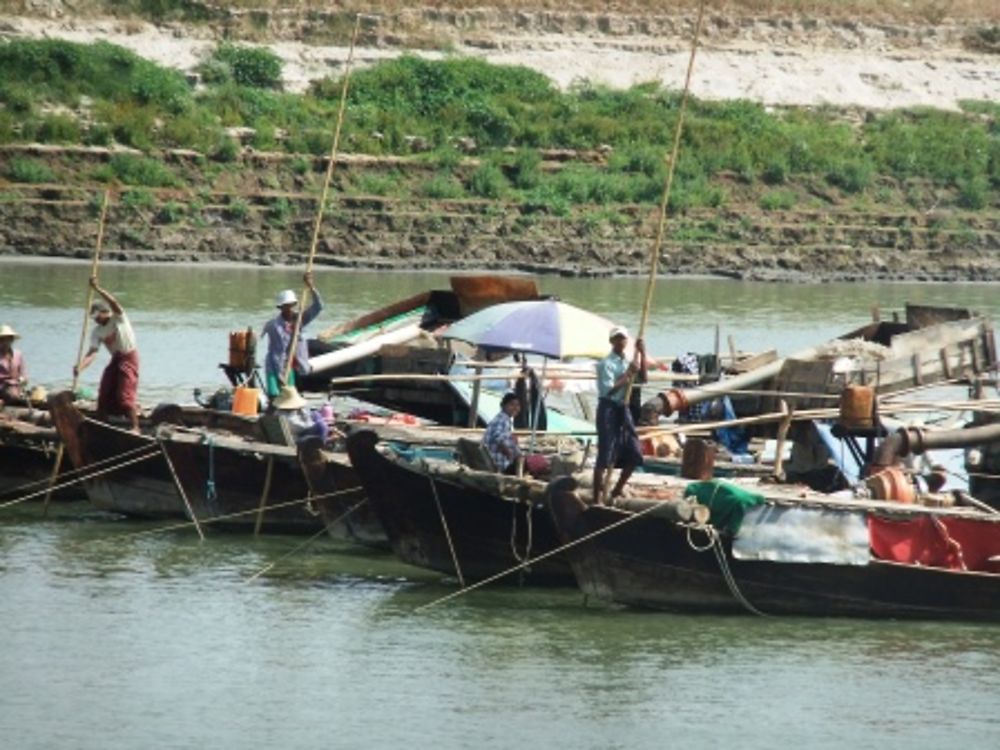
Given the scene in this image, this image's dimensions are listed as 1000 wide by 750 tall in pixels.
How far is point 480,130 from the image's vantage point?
5950 centimetres

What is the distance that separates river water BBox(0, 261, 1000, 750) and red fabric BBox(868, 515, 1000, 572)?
44 centimetres

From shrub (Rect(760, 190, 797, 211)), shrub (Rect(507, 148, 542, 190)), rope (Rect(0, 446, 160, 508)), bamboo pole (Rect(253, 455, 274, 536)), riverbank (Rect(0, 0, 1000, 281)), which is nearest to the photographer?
bamboo pole (Rect(253, 455, 274, 536))

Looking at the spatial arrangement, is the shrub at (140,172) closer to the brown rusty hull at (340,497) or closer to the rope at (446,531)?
the brown rusty hull at (340,497)

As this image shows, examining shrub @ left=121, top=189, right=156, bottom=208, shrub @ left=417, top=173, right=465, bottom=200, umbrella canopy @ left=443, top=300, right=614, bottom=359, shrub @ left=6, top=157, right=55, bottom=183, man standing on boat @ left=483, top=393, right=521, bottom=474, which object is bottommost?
man standing on boat @ left=483, top=393, right=521, bottom=474

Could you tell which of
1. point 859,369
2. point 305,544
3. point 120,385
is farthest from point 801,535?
point 120,385

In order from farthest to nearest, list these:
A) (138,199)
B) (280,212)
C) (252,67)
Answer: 1. (252,67)
2. (280,212)
3. (138,199)

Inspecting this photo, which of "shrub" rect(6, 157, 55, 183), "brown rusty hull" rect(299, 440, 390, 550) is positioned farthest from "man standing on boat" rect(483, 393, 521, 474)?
"shrub" rect(6, 157, 55, 183)

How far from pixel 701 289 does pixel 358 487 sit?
33.7 metres

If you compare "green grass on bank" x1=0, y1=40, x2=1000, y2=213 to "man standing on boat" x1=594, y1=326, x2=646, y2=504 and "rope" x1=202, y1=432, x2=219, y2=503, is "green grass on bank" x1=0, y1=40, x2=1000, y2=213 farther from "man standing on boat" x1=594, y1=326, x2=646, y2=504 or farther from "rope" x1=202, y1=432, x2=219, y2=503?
"man standing on boat" x1=594, y1=326, x2=646, y2=504

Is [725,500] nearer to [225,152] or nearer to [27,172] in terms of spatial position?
[27,172]

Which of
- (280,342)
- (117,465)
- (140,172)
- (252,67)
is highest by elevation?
(252,67)

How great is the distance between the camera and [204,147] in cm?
5509

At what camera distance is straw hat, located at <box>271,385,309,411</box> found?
22.4 metres

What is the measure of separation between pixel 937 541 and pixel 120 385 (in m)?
6.98
